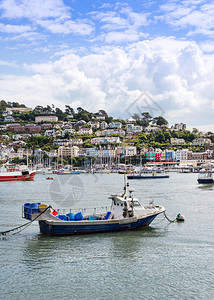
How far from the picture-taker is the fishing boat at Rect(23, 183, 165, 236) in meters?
23.3

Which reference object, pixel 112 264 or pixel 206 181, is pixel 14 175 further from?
pixel 112 264

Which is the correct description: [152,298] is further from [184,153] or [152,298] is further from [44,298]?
[184,153]

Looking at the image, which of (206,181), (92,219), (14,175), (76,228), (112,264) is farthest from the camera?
(14,175)

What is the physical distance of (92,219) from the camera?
25016mm

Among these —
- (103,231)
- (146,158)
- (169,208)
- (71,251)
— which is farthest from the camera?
(146,158)

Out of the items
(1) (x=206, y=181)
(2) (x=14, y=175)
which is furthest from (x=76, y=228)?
(2) (x=14, y=175)

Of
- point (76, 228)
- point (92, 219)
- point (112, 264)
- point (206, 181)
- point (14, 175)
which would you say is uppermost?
point (14, 175)

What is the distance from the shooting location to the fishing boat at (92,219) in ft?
76.5

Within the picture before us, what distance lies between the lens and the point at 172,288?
1570 centimetres

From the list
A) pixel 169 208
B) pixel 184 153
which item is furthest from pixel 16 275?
pixel 184 153

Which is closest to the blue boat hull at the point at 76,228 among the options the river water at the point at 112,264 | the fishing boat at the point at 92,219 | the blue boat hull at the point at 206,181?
the fishing boat at the point at 92,219

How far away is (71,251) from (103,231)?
162 inches

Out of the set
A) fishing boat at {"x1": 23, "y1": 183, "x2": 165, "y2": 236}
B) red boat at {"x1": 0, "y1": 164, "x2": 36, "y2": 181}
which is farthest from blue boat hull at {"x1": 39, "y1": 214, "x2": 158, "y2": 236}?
red boat at {"x1": 0, "y1": 164, "x2": 36, "y2": 181}

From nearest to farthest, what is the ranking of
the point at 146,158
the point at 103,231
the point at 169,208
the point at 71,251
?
the point at 71,251
the point at 103,231
the point at 169,208
the point at 146,158
